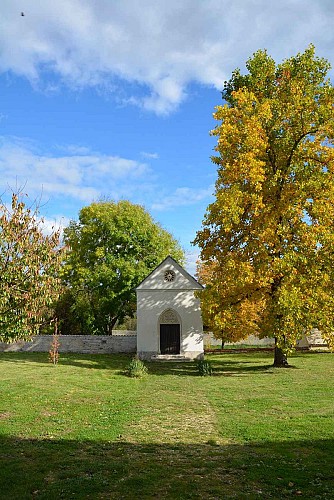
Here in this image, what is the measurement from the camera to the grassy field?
6809 millimetres

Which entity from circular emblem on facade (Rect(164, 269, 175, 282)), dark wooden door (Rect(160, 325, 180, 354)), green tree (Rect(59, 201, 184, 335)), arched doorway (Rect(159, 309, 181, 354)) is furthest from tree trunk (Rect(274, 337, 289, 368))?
green tree (Rect(59, 201, 184, 335))

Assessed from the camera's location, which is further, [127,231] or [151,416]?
[127,231]

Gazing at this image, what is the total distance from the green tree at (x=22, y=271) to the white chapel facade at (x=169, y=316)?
Result: 65.2 feet

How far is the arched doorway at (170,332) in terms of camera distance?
3061 cm

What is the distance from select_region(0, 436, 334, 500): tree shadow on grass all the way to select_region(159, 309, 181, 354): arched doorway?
21.4 metres

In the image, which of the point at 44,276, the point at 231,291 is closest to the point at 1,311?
the point at 44,276

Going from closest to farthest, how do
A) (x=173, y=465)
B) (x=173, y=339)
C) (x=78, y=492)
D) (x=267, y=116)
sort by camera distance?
(x=78, y=492), (x=173, y=465), (x=267, y=116), (x=173, y=339)

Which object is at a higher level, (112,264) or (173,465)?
(112,264)

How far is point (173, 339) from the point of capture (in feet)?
100

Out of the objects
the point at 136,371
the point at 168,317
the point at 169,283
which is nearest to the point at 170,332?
the point at 168,317

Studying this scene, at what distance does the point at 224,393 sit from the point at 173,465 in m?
8.19

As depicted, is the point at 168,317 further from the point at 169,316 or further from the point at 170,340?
the point at 170,340

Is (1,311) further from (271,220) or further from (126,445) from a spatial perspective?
(271,220)

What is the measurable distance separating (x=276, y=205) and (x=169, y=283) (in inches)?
482
